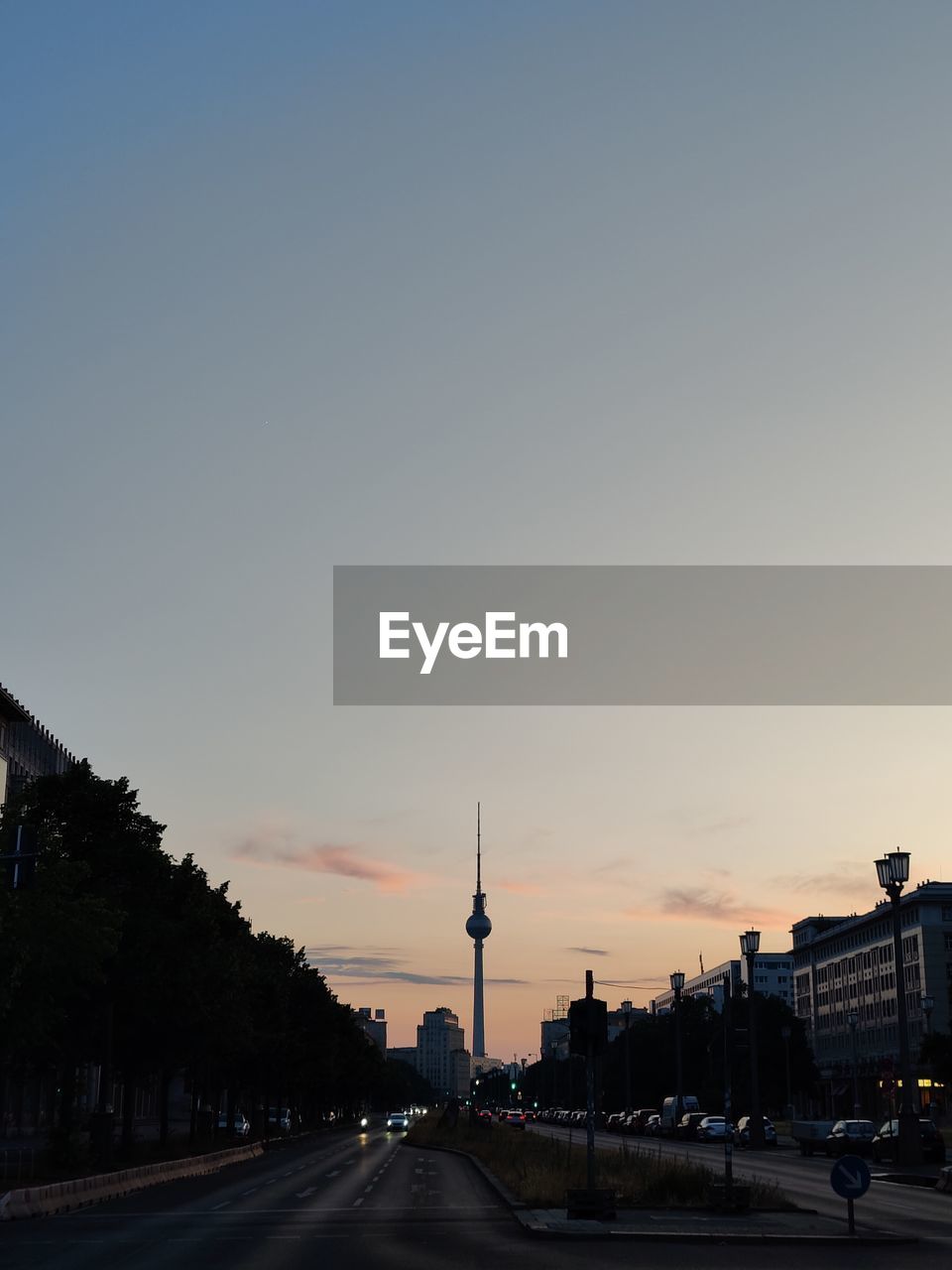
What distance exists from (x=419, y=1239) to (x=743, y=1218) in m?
7.08

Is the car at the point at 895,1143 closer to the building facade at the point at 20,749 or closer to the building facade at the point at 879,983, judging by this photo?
the building facade at the point at 20,749

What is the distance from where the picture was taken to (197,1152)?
5897cm

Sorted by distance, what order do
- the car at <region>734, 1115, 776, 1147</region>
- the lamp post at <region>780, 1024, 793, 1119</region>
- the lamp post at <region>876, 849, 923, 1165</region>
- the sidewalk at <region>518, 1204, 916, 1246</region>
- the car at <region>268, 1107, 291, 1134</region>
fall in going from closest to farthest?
the sidewalk at <region>518, 1204, 916, 1246</region>, the lamp post at <region>876, 849, 923, 1165</region>, the car at <region>734, 1115, 776, 1147</region>, the lamp post at <region>780, 1024, 793, 1119</region>, the car at <region>268, 1107, 291, 1134</region>

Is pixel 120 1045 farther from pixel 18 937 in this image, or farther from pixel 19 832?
pixel 19 832

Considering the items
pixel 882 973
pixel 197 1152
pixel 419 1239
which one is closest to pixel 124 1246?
pixel 419 1239

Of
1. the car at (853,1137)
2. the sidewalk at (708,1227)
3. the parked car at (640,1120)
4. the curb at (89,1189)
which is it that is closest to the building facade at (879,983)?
the parked car at (640,1120)

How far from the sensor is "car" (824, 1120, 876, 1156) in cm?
6444

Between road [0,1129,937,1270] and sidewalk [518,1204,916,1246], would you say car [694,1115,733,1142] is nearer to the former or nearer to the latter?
road [0,1129,937,1270]

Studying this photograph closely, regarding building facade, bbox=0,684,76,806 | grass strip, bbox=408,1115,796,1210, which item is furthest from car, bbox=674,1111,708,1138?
building facade, bbox=0,684,76,806

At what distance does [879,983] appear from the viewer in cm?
16725

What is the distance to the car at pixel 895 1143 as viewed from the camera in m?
56.3

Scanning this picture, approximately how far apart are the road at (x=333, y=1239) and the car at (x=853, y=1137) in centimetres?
2736

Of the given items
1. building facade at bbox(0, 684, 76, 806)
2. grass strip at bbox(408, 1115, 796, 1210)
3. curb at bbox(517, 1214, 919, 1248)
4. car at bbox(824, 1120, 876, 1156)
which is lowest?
car at bbox(824, 1120, 876, 1156)

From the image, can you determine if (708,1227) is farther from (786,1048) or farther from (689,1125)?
(786,1048)
